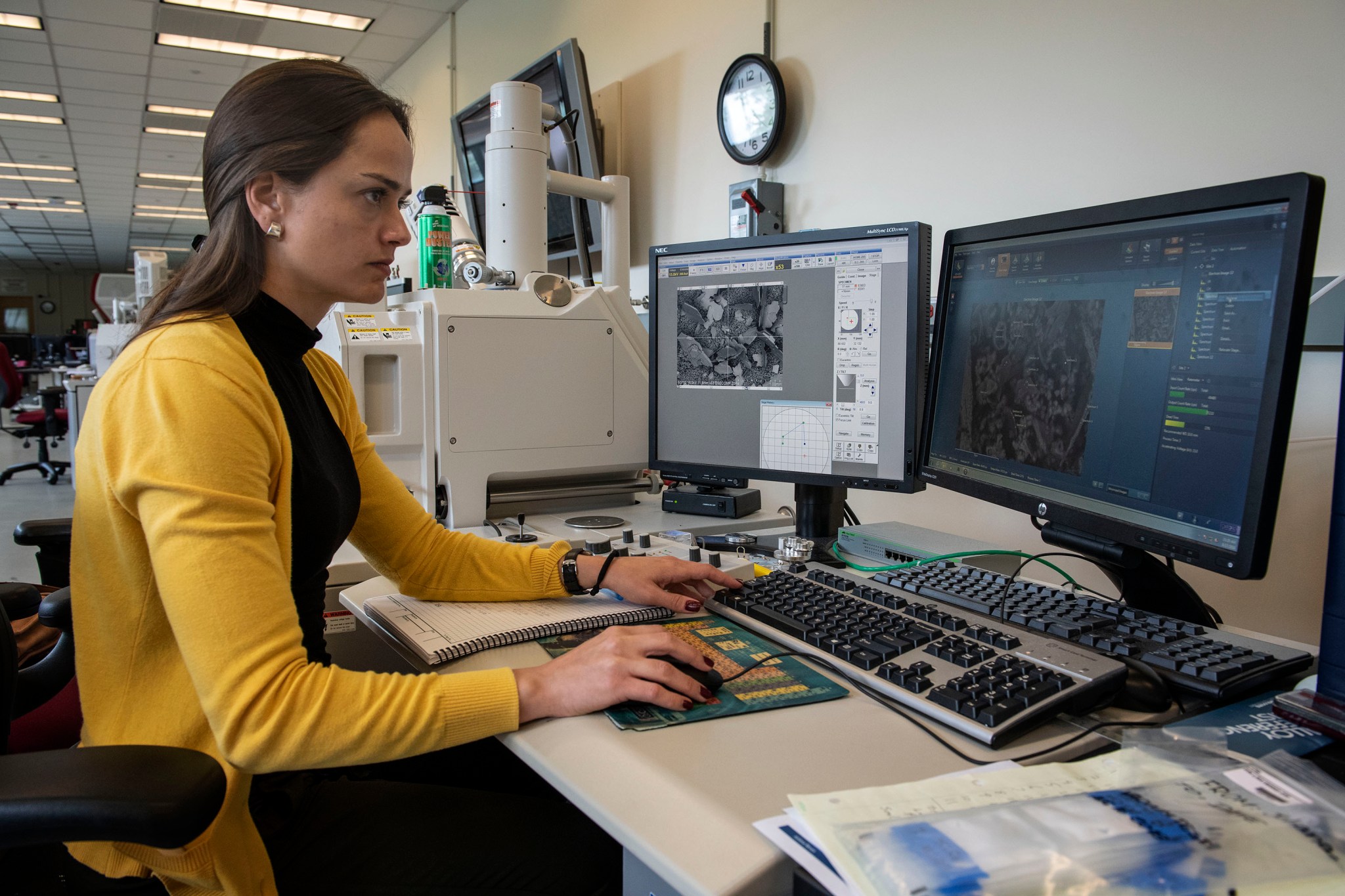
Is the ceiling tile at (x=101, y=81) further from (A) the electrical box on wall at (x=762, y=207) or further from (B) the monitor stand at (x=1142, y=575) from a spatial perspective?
(B) the monitor stand at (x=1142, y=575)

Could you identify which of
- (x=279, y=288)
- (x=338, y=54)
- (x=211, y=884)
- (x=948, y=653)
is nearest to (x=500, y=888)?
(x=211, y=884)

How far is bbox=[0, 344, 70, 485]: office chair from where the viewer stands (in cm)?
582

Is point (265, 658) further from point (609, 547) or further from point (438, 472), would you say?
point (438, 472)

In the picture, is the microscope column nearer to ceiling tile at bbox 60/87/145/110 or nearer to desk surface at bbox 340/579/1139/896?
desk surface at bbox 340/579/1139/896

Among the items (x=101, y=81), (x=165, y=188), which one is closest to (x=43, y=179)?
(x=165, y=188)

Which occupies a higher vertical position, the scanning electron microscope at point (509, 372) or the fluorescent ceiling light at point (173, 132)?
the fluorescent ceiling light at point (173, 132)

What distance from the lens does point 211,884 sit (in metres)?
0.73

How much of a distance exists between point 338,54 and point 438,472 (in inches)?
179

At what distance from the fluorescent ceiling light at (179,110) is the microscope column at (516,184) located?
16.7 ft

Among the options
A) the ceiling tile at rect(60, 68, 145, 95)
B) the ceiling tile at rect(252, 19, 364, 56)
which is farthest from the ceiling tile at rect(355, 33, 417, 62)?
the ceiling tile at rect(60, 68, 145, 95)

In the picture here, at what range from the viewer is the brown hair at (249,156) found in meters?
0.86

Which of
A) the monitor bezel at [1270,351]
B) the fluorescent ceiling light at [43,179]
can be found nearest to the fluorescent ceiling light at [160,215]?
the fluorescent ceiling light at [43,179]

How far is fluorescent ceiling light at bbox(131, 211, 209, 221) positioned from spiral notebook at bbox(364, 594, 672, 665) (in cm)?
1120

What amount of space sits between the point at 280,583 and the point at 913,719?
54 centimetres
